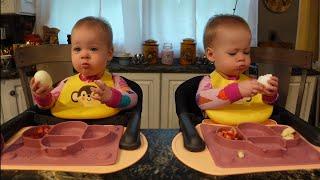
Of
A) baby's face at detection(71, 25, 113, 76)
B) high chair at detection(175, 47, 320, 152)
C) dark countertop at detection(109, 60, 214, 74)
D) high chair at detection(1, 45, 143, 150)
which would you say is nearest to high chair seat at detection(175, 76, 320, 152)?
high chair at detection(175, 47, 320, 152)

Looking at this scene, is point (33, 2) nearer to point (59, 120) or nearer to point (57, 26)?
point (57, 26)

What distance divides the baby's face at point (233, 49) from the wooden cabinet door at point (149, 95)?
2.90 ft

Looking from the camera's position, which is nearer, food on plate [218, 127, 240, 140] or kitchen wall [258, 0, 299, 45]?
food on plate [218, 127, 240, 140]

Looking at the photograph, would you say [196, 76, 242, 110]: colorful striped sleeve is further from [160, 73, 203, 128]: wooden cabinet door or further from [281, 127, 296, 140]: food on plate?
[160, 73, 203, 128]: wooden cabinet door

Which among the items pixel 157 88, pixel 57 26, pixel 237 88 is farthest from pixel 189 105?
pixel 57 26

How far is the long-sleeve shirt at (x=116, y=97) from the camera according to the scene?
829 millimetres

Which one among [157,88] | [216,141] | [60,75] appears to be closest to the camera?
[216,141]

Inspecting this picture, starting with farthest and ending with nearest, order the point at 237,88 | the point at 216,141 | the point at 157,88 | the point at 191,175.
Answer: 1. the point at 157,88
2. the point at 237,88
3. the point at 216,141
4. the point at 191,175

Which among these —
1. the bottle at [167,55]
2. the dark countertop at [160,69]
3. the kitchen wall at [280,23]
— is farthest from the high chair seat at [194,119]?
the kitchen wall at [280,23]

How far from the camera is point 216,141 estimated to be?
2.23ft

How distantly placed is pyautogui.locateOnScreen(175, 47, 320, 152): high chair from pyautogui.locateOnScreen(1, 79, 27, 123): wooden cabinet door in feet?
1.16

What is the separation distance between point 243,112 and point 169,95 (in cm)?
101

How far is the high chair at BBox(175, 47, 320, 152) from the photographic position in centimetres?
69

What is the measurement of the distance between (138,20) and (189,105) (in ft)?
3.68
